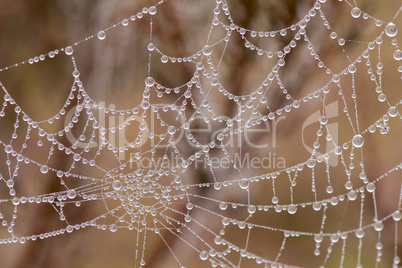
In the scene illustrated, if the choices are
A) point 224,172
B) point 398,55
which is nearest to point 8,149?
point 224,172

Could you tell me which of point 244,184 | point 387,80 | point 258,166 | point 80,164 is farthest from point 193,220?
point 387,80

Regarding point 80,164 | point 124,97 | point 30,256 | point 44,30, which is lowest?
point 30,256

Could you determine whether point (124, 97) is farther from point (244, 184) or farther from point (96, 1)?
point (244, 184)

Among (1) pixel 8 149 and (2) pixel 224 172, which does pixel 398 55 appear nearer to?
(2) pixel 224 172

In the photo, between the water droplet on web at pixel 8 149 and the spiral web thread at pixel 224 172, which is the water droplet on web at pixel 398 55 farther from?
the water droplet on web at pixel 8 149

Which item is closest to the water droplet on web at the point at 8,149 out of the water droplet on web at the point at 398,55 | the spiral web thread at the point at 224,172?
the spiral web thread at the point at 224,172

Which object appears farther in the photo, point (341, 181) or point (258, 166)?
point (341, 181)

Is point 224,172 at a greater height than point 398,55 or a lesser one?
lesser

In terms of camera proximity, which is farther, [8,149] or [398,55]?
[8,149]

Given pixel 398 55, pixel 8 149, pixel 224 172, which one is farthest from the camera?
pixel 224 172

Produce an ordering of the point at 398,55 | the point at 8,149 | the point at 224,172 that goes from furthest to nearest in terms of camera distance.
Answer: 1. the point at 224,172
2. the point at 8,149
3. the point at 398,55

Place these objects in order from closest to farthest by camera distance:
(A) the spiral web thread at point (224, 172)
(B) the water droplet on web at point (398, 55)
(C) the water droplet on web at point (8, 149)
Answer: (B) the water droplet on web at point (398, 55), (C) the water droplet on web at point (8, 149), (A) the spiral web thread at point (224, 172)
